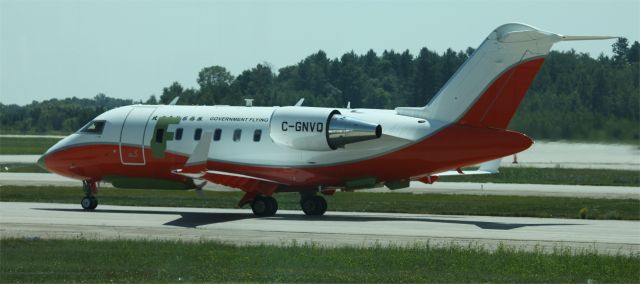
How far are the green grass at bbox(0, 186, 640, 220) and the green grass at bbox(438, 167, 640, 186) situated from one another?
1217cm

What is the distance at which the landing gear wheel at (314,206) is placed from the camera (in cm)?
3466

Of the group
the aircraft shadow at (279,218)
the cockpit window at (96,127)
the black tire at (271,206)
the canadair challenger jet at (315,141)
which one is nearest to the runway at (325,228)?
the aircraft shadow at (279,218)

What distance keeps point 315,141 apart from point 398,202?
6.91 m

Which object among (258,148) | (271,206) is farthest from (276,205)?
(258,148)

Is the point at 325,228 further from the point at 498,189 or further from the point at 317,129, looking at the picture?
the point at 498,189

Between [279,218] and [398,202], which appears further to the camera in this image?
[398,202]

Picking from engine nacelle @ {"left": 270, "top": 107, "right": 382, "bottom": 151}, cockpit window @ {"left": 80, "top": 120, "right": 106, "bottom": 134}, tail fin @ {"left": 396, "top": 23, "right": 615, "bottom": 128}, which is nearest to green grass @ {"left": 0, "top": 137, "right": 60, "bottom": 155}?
cockpit window @ {"left": 80, "top": 120, "right": 106, "bottom": 134}

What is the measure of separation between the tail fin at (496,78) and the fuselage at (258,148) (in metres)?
0.47

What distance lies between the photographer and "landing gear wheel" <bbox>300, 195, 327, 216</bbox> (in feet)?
114

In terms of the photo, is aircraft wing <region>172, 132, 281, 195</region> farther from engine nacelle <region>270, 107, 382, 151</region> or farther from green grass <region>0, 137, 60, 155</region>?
green grass <region>0, 137, 60, 155</region>

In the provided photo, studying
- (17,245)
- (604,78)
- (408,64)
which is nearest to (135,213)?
(17,245)

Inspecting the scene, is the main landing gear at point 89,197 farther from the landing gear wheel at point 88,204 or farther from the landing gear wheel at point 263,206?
the landing gear wheel at point 263,206

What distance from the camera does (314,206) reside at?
114ft

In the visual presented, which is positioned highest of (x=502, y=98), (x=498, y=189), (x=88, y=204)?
(x=502, y=98)
